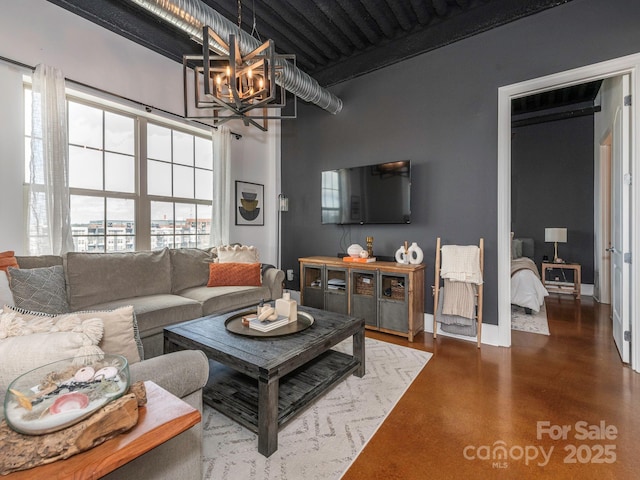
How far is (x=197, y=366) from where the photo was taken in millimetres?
1288

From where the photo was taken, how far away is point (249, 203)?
469 cm

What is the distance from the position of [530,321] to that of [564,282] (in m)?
2.34

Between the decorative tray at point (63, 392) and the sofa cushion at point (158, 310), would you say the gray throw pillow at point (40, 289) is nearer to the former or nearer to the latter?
the sofa cushion at point (158, 310)

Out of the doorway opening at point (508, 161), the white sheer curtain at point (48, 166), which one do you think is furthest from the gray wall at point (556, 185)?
the white sheer curtain at point (48, 166)

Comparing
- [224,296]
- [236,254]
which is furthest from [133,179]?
[224,296]

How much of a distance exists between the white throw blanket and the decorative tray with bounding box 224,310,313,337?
1.63m

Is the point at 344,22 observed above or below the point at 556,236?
above

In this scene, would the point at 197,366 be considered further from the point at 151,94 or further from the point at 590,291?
the point at 590,291

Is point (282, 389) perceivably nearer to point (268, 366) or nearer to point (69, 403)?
point (268, 366)

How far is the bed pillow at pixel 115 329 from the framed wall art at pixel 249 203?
331 centimetres

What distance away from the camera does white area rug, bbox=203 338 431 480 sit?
1506mm

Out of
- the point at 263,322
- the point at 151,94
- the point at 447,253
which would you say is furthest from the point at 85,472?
the point at 151,94

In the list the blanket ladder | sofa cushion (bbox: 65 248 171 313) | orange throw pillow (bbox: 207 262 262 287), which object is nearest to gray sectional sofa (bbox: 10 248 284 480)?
sofa cushion (bbox: 65 248 171 313)

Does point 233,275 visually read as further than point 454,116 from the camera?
Yes
